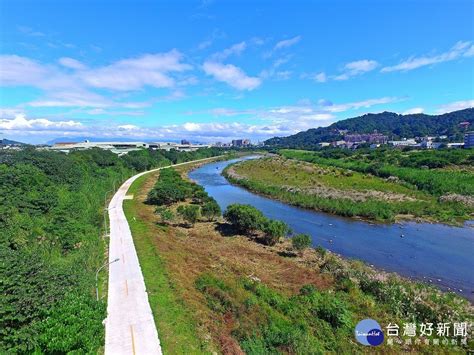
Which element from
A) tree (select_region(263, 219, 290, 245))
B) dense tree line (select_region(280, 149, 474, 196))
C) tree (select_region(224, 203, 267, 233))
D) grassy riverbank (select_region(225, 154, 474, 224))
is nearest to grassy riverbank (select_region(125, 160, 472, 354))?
tree (select_region(263, 219, 290, 245))

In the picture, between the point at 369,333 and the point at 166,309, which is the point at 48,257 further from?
the point at 369,333

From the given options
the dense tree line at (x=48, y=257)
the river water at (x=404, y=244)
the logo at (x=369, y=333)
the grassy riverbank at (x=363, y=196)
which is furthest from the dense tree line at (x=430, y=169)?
the dense tree line at (x=48, y=257)

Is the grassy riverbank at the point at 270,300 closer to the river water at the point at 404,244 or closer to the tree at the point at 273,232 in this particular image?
the tree at the point at 273,232

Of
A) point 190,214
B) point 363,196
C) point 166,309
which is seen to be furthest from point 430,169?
point 166,309

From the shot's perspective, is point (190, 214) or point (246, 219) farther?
point (190, 214)

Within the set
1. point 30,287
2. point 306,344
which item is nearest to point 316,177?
point 306,344

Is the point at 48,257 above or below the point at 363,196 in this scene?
above

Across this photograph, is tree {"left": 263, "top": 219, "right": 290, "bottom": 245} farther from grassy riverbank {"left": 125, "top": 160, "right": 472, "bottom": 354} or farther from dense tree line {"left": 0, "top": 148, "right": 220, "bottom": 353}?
dense tree line {"left": 0, "top": 148, "right": 220, "bottom": 353}
